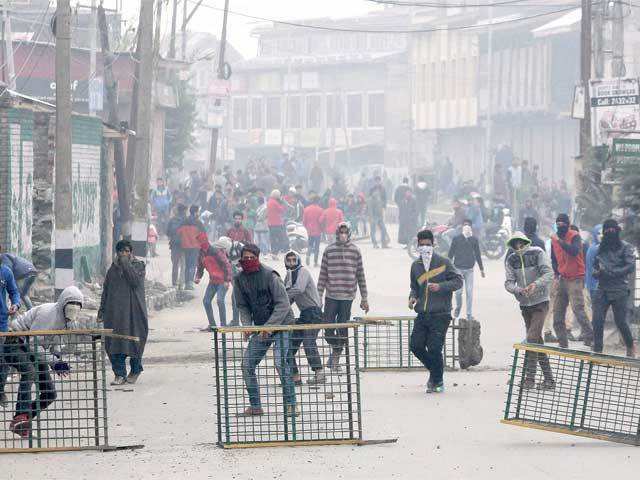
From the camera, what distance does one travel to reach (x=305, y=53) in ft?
301

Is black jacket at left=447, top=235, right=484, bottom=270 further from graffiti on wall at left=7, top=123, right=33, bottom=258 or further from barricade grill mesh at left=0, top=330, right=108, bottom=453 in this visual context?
barricade grill mesh at left=0, top=330, right=108, bottom=453

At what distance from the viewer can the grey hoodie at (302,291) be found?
13.7 metres

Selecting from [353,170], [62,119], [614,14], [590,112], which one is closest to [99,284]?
[62,119]

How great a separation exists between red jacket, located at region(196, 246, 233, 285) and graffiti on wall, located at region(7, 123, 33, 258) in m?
2.48

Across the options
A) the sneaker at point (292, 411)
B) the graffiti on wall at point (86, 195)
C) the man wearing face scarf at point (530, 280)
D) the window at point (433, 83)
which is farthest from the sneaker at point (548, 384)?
the window at point (433, 83)

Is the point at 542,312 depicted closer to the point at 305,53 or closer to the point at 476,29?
the point at 476,29

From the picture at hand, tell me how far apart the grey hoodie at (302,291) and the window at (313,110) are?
70.3 m

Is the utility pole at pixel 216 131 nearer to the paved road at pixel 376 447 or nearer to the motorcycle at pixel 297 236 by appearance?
the motorcycle at pixel 297 236

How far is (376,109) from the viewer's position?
81.9 metres

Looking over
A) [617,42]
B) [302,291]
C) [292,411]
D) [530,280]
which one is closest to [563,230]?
[530,280]

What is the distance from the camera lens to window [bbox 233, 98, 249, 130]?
87875 millimetres

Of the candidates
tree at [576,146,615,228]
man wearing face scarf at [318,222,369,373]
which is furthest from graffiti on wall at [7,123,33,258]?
tree at [576,146,615,228]

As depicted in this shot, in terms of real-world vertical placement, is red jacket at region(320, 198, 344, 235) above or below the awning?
below

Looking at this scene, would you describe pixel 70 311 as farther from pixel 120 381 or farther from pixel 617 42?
pixel 617 42
